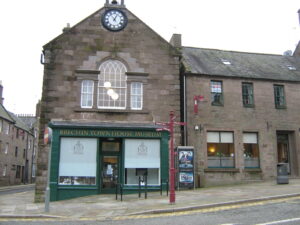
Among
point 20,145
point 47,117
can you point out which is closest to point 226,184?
point 47,117

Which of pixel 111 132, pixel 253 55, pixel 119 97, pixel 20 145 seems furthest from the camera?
pixel 20 145

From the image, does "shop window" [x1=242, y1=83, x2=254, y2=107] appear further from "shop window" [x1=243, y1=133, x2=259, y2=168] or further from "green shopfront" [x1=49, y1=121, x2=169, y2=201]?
"green shopfront" [x1=49, y1=121, x2=169, y2=201]

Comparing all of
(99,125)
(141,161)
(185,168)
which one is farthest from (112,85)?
(185,168)

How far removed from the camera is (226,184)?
64.5ft

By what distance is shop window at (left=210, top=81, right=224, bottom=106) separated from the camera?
20938 mm

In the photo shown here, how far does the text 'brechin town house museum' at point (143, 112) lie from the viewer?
17.0 meters

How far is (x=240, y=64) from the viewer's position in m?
23.6

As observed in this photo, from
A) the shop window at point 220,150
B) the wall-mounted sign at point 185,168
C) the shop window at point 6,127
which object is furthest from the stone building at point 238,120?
the shop window at point 6,127

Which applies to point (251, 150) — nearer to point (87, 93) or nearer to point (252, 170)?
point (252, 170)

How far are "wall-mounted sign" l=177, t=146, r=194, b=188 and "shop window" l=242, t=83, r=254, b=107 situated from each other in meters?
6.01

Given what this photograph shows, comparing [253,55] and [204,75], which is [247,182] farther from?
[253,55]

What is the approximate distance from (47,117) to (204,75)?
9722 mm

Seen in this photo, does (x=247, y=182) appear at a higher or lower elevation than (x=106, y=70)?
lower

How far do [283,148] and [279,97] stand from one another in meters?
3.40
